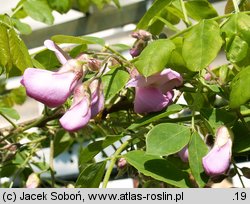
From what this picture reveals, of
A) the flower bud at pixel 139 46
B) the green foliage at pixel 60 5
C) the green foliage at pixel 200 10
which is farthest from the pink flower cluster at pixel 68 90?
the green foliage at pixel 60 5

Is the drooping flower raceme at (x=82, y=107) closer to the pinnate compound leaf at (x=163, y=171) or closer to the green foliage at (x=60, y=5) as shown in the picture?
the pinnate compound leaf at (x=163, y=171)

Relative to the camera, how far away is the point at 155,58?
52 centimetres

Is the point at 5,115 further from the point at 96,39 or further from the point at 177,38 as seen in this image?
the point at 177,38

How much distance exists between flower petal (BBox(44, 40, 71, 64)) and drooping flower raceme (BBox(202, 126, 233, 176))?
17cm

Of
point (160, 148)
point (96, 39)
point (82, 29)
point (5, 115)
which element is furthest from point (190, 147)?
point (82, 29)

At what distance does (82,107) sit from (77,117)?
0.01m

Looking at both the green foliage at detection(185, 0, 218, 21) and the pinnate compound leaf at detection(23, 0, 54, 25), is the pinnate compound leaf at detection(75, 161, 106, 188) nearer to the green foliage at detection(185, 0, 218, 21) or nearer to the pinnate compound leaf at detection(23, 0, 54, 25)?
the green foliage at detection(185, 0, 218, 21)

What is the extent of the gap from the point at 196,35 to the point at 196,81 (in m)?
0.08

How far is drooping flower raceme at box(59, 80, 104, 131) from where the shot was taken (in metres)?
0.51

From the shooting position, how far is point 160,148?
52 cm
